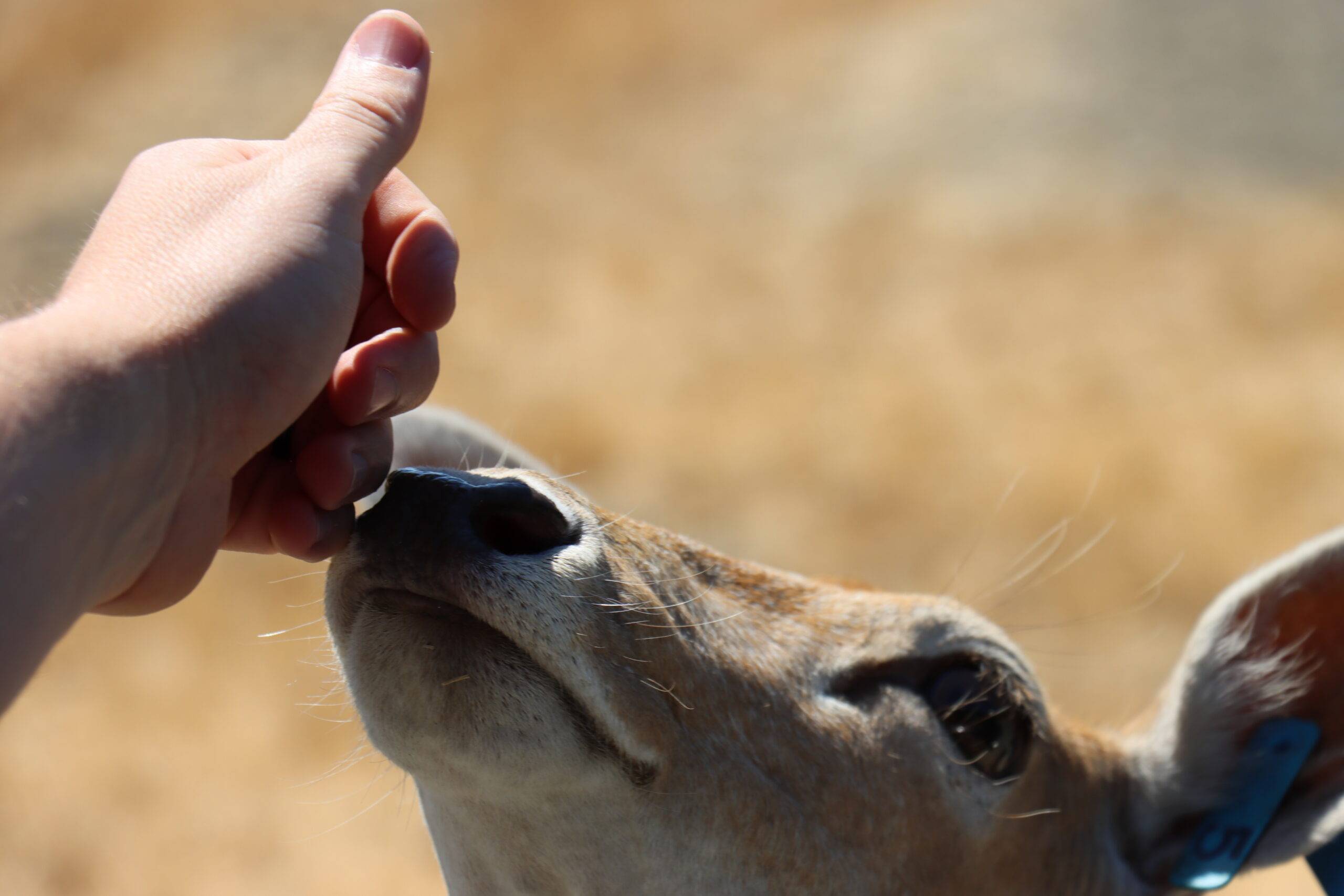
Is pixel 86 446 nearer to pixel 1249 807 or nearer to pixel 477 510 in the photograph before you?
pixel 477 510

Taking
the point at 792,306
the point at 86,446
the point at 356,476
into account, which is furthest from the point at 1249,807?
the point at 792,306

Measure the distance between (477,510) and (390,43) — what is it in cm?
80

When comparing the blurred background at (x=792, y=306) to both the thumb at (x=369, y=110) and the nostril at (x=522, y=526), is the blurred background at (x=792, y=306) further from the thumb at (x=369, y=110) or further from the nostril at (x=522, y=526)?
the thumb at (x=369, y=110)

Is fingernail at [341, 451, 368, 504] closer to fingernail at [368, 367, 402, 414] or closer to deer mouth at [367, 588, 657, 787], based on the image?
fingernail at [368, 367, 402, 414]

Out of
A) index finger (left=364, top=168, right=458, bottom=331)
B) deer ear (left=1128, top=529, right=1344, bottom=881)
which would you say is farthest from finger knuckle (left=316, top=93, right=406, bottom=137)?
deer ear (left=1128, top=529, right=1344, bottom=881)

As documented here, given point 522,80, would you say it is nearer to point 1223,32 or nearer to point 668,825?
point 1223,32

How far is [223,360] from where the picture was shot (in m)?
1.75

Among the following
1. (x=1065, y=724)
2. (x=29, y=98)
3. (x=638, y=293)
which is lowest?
(x=29, y=98)

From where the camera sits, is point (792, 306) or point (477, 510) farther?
point (792, 306)

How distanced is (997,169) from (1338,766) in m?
8.85

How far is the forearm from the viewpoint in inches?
57.7

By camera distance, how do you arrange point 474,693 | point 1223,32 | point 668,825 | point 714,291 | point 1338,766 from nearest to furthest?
1. point 474,693
2. point 668,825
3. point 1338,766
4. point 714,291
5. point 1223,32

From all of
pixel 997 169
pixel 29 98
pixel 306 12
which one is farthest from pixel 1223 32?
pixel 29 98

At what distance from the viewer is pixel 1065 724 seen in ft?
9.92
